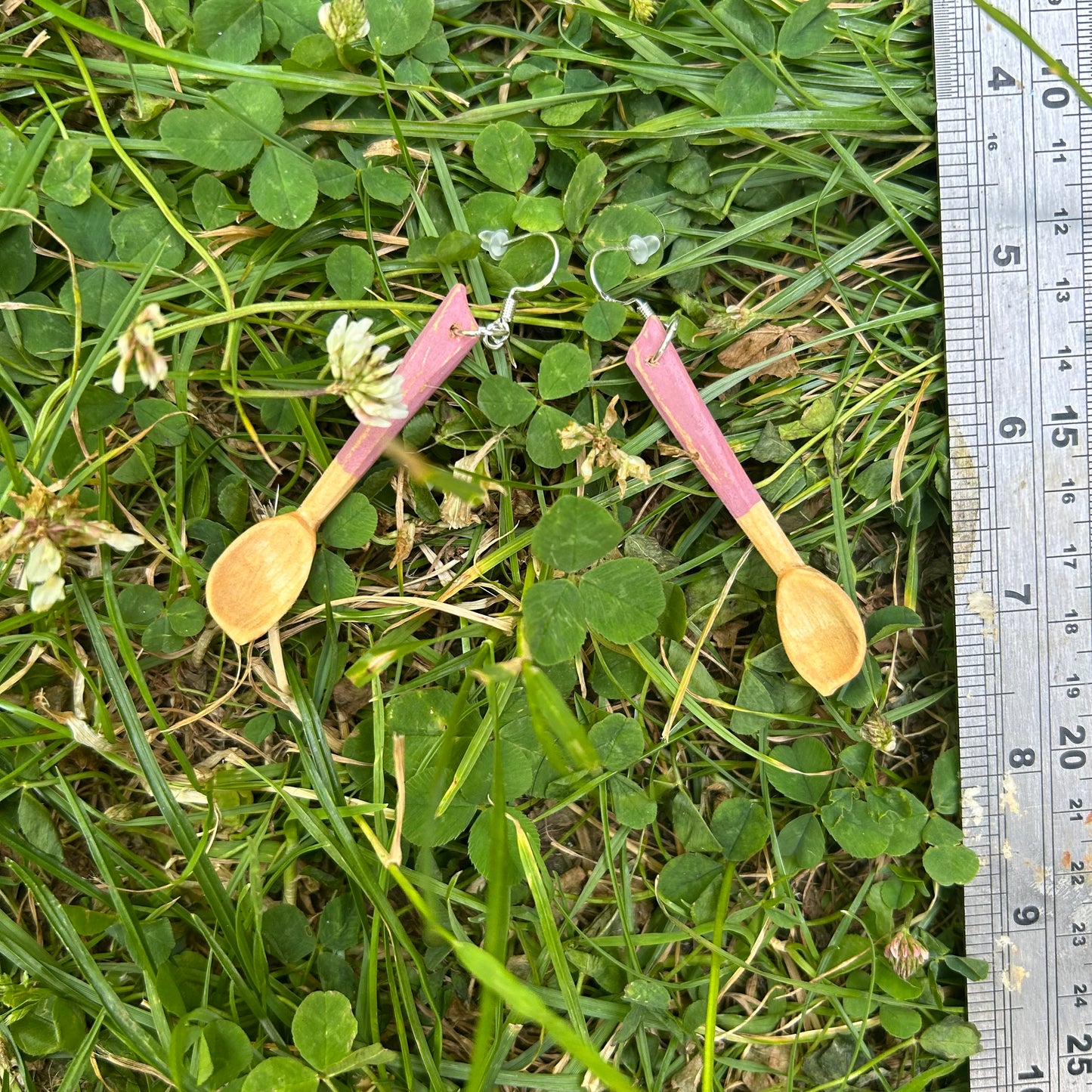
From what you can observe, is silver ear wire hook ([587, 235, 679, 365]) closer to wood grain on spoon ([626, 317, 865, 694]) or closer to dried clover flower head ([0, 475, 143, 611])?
wood grain on spoon ([626, 317, 865, 694])

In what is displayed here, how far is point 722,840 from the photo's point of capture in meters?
1.39

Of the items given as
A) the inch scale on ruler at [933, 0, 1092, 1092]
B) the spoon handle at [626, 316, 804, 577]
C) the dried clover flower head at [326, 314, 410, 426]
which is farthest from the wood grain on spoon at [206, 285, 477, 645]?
the inch scale on ruler at [933, 0, 1092, 1092]

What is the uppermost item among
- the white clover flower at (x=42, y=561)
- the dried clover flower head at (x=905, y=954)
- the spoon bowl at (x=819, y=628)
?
the white clover flower at (x=42, y=561)

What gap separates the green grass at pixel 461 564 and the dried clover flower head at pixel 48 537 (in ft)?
0.47

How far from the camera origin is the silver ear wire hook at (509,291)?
132cm

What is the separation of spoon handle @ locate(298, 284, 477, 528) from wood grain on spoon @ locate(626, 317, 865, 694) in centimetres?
27

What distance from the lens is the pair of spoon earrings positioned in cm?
131

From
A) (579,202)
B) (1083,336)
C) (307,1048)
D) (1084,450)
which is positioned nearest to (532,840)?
(307,1048)

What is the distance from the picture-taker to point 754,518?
53.4 inches

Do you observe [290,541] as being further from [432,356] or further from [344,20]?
[344,20]

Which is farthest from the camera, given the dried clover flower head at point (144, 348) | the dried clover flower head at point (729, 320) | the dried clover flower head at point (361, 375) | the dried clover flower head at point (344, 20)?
the dried clover flower head at point (729, 320)

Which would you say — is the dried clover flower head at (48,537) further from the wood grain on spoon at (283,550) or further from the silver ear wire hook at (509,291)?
the silver ear wire hook at (509,291)

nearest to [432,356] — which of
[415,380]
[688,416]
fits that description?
[415,380]

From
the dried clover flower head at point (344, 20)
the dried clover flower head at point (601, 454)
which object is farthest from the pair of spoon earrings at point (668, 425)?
the dried clover flower head at point (344, 20)
